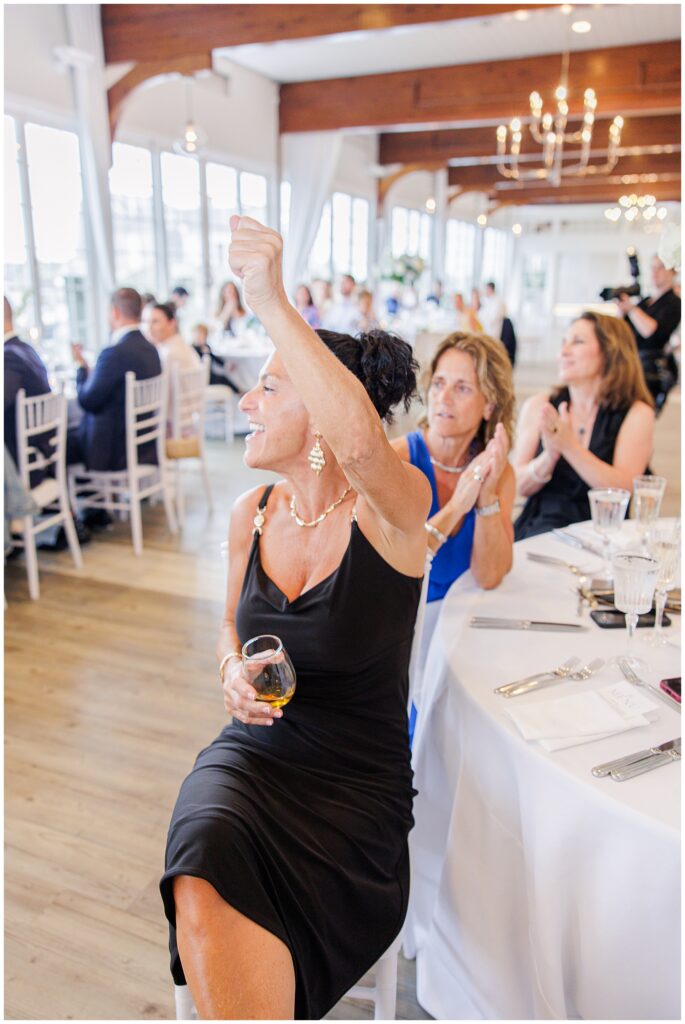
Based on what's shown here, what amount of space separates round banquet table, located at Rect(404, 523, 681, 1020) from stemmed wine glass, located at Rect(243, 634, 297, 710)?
0.35 m

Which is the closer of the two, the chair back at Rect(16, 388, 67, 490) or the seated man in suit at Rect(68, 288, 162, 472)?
the chair back at Rect(16, 388, 67, 490)

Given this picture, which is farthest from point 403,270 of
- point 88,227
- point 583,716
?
point 583,716

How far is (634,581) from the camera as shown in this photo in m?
1.35

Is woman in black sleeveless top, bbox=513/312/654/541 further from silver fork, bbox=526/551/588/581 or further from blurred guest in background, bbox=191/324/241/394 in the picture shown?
blurred guest in background, bbox=191/324/241/394

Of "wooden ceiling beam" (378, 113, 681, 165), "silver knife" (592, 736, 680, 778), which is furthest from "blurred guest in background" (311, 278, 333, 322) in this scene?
"silver knife" (592, 736, 680, 778)

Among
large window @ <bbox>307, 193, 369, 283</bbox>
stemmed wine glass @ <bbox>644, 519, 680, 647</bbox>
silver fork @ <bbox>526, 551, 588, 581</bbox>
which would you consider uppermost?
large window @ <bbox>307, 193, 369, 283</bbox>

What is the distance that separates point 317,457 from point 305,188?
9478 mm

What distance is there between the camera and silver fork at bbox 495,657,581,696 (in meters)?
1.39

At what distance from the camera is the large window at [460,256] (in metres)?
17.5

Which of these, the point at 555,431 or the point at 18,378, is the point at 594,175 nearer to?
the point at 18,378

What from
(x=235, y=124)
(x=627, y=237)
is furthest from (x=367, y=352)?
(x=627, y=237)

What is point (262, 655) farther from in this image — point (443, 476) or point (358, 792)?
point (443, 476)

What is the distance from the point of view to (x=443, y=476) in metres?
2.12

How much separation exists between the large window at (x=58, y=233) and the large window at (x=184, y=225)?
1.58m
